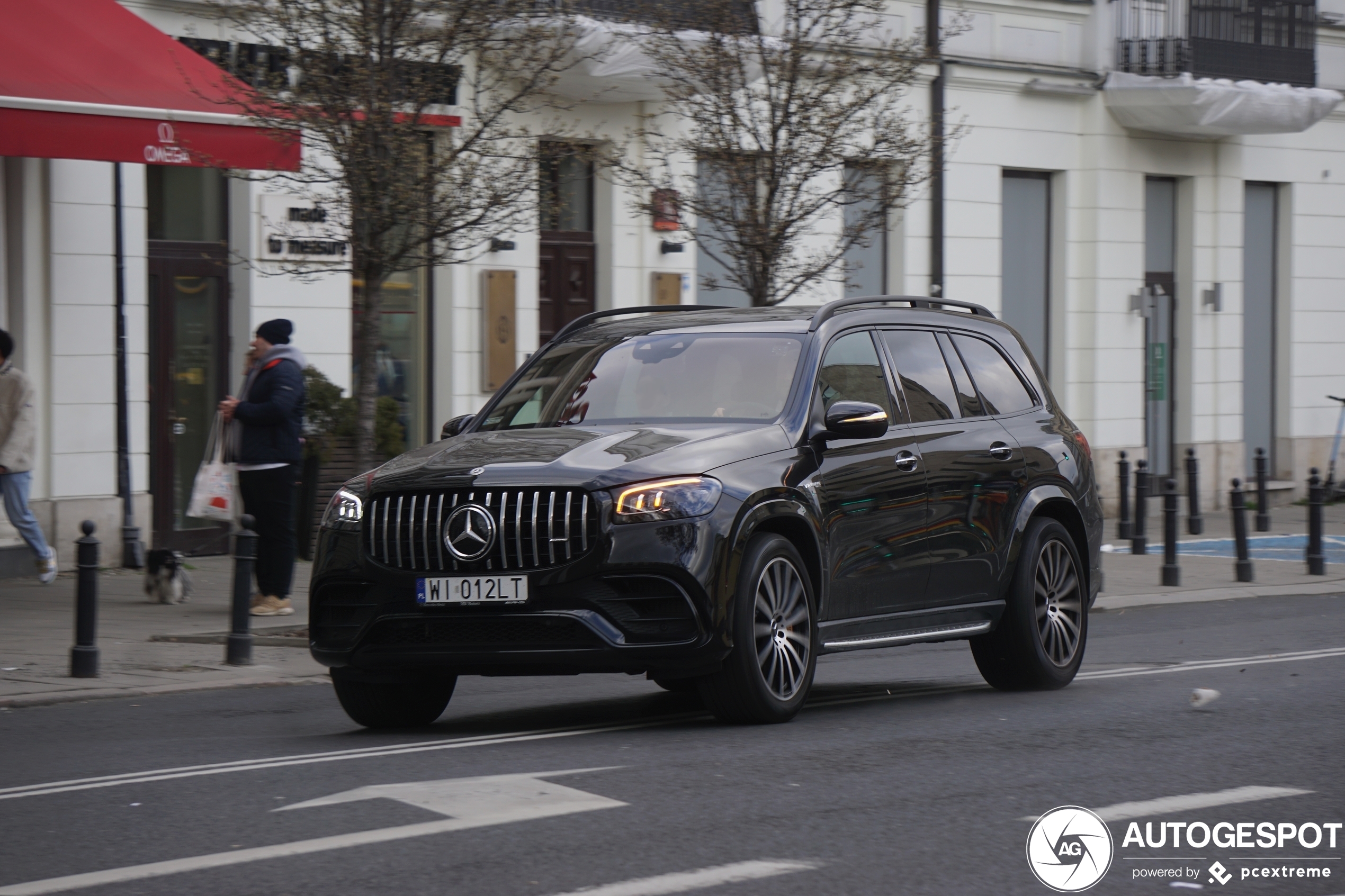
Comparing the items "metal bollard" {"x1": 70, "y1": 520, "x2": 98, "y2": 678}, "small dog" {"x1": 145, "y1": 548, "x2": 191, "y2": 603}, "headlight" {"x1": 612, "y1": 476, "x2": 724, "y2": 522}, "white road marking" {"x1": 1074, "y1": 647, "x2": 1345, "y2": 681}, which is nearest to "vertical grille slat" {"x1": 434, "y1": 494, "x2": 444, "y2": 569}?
"headlight" {"x1": 612, "y1": 476, "x2": 724, "y2": 522}

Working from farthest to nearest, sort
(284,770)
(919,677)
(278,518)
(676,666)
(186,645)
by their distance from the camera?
1. (278,518)
2. (186,645)
3. (919,677)
4. (676,666)
5. (284,770)

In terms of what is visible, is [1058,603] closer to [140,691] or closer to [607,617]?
[607,617]

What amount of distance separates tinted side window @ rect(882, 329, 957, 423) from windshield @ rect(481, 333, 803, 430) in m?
0.74

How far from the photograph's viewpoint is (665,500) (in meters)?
7.59

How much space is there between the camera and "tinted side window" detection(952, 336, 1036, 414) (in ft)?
32.3

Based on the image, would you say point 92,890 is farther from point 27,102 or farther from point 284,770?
point 27,102

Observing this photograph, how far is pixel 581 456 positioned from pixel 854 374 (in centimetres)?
167

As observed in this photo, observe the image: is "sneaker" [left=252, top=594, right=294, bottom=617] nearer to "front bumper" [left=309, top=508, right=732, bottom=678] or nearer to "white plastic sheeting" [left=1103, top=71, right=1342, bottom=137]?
"front bumper" [left=309, top=508, right=732, bottom=678]

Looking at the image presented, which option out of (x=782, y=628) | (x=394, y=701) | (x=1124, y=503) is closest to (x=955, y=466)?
(x=782, y=628)

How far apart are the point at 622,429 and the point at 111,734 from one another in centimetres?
254

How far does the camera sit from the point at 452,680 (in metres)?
8.59

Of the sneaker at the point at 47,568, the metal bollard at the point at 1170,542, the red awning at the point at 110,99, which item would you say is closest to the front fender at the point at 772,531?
the red awning at the point at 110,99

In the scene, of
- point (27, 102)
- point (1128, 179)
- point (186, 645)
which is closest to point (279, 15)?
point (27, 102)

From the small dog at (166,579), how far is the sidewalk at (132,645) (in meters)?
0.07
